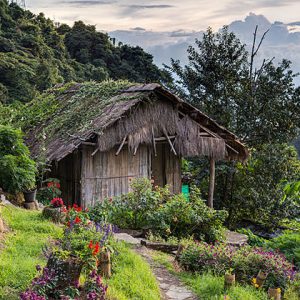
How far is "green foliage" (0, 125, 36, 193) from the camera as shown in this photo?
9477mm

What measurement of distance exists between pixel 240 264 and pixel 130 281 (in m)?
2.02

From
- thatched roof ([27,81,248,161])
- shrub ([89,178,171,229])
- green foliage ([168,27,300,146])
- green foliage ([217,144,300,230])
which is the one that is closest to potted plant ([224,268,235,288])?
shrub ([89,178,171,229])

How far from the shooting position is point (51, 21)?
37.8 meters

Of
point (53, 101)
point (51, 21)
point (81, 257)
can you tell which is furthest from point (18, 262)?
point (51, 21)

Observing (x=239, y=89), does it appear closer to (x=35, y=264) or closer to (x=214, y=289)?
(x=214, y=289)

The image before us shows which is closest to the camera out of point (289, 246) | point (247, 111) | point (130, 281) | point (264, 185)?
point (130, 281)

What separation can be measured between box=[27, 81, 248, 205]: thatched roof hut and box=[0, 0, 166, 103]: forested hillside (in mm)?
9918

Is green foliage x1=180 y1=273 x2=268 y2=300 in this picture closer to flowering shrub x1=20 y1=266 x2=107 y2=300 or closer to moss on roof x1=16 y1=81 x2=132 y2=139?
flowering shrub x1=20 y1=266 x2=107 y2=300

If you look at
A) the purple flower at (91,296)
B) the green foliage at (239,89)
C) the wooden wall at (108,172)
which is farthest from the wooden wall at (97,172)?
the purple flower at (91,296)

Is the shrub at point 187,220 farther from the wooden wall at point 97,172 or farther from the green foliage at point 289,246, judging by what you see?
the wooden wall at point 97,172

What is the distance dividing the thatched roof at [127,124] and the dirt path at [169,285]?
5114 mm

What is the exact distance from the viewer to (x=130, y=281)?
548cm

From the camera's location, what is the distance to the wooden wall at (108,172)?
12195 mm

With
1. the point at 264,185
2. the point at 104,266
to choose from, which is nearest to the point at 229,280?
the point at 104,266
